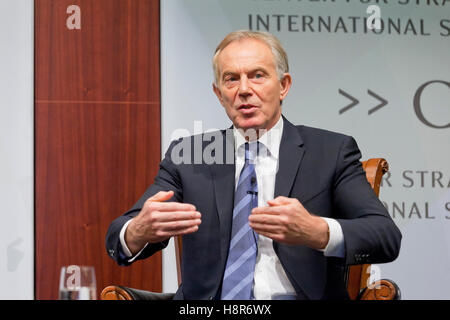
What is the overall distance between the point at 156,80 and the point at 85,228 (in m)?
0.93

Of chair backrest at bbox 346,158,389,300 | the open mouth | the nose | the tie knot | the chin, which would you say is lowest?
chair backrest at bbox 346,158,389,300

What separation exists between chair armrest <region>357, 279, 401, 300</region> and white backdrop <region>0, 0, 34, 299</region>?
199 centimetres

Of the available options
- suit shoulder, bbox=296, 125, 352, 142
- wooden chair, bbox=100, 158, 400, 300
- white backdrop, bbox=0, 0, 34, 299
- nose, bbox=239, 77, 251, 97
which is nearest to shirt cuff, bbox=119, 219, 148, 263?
wooden chair, bbox=100, 158, 400, 300

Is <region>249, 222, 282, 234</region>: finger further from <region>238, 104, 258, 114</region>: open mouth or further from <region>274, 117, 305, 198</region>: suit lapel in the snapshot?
<region>238, 104, 258, 114</region>: open mouth

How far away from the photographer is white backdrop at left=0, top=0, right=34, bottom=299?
328 centimetres

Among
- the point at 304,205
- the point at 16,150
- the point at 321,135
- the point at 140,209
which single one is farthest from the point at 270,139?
the point at 16,150

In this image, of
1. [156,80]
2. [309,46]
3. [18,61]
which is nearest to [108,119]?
[156,80]

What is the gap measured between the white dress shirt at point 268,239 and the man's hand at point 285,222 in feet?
0.39

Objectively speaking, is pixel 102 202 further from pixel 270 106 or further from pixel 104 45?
pixel 270 106

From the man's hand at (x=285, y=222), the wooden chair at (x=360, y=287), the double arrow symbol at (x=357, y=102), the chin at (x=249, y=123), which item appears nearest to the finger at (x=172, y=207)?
the man's hand at (x=285, y=222)

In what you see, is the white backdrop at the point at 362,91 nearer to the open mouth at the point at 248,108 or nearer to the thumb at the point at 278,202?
the open mouth at the point at 248,108

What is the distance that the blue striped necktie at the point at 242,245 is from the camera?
2.00 metres

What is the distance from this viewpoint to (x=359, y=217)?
200cm

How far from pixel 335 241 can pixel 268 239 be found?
1.04ft
